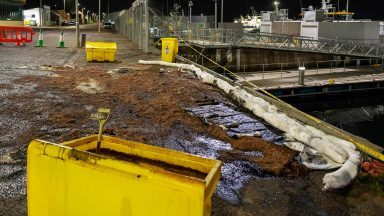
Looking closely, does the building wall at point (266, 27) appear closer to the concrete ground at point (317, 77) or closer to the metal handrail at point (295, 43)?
the metal handrail at point (295, 43)

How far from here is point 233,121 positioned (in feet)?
24.7

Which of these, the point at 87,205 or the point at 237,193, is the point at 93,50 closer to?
the point at 237,193

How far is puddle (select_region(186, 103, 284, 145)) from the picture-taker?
21.9 ft

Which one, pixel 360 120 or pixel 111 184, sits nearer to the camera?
pixel 111 184

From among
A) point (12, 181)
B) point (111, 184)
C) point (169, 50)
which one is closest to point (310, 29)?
point (169, 50)

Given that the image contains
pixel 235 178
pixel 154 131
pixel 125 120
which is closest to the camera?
pixel 235 178

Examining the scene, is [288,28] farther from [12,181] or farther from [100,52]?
[12,181]

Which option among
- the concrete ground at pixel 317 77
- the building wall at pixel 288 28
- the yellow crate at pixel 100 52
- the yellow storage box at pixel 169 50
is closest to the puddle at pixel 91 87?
the yellow crate at pixel 100 52

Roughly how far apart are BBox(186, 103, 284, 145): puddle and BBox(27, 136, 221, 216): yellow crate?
377cm

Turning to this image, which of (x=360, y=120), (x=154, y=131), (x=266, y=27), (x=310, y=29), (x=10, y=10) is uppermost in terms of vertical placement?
(x=10, y=10)

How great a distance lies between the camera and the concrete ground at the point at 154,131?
427 cm

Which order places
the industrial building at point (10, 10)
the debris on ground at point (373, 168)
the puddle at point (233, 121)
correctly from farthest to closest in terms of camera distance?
the industrial building at point (10, 10) → the puddle at point (233, 121) → the debris on ground at point (373, 168)

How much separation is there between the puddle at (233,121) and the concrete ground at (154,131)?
27cm

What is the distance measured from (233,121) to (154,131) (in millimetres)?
1681
